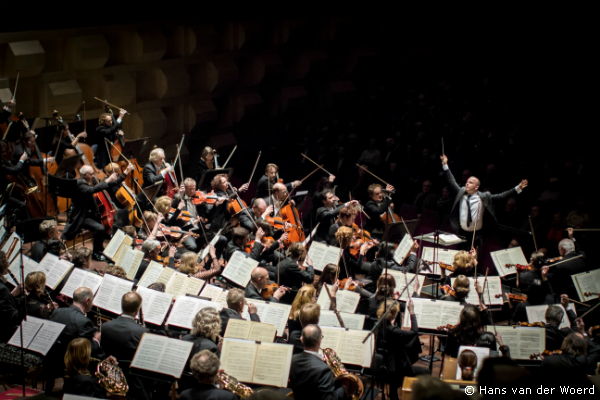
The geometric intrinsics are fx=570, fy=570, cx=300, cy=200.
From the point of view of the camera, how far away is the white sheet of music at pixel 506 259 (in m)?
6.46

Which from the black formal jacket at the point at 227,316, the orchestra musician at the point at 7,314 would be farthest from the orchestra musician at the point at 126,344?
the orchestra musician at the point at 7,314

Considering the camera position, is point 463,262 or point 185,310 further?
point 463,262

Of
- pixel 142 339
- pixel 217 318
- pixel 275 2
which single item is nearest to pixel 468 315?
pixel 217 318

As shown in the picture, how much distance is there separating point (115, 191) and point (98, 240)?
3.10ft

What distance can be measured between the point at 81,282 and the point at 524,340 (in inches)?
153

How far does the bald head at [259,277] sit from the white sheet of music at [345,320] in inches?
30.6

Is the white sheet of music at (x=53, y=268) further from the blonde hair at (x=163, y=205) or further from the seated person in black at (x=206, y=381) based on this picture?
the seated person in black at (x=206, y=381)

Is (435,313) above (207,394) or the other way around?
above

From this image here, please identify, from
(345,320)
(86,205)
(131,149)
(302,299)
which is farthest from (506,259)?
(131,149)

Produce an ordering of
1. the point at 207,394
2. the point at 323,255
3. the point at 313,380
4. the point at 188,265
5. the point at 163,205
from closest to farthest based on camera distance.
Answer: the point at 207,394 → the point at 313,380 → the point at 188,265 → the point at 323,255 → the point at 163,205

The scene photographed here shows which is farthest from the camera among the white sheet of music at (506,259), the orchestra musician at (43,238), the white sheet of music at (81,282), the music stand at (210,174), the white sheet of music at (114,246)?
the music stand at (210,174)

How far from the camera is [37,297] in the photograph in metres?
4.98

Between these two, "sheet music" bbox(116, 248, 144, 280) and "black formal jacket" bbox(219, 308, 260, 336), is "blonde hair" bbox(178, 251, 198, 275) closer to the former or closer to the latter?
"sheet music" bbox(116, 248, 144, 280)

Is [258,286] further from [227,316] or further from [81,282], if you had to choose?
[81,282]
